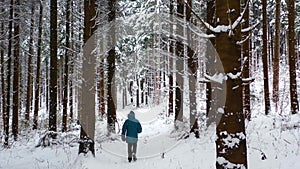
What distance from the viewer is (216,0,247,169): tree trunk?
4.29 metres

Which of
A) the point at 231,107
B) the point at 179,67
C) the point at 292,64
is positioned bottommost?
the point at 231,107

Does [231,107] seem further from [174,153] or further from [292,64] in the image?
[292,64]

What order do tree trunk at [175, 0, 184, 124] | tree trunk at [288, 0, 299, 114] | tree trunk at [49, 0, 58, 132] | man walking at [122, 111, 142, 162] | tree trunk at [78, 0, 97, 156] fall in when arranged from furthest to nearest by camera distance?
tree trunk at [49, 0, 58, 132] → tree trunk at [288, 0, 299, 114] → tree trunk at [175, 0, 184, 124] → man walking at [122, 111, 142, 162] → tree trunk at [78, 0, 97, 156]

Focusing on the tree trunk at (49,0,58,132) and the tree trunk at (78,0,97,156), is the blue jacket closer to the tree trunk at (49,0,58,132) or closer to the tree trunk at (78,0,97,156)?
the tree trunk at (78,0,97,156)

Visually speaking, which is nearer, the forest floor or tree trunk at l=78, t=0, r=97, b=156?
the forest floor

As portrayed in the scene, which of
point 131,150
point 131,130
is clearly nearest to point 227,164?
point 131,150

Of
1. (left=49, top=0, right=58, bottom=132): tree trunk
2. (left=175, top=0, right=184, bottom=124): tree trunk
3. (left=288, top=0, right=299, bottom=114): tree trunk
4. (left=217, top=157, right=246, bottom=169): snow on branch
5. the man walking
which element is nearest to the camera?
(left=217, top=157, right=246, bottom=169): snow on branch

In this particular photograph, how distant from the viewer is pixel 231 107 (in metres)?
4.35

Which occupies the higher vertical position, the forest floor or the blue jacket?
the blue jacket

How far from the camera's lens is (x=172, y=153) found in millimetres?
10641

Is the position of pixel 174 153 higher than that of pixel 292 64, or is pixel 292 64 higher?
pixel 292 64

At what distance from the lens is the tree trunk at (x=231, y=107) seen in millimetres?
4289

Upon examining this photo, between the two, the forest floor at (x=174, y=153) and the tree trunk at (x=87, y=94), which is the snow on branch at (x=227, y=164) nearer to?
the forest floor at (x=174, y=153)

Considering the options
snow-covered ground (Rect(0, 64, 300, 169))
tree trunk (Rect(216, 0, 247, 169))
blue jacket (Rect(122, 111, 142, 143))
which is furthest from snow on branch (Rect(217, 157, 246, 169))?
blue jacket (Rect(122, 111, 142, 143))
